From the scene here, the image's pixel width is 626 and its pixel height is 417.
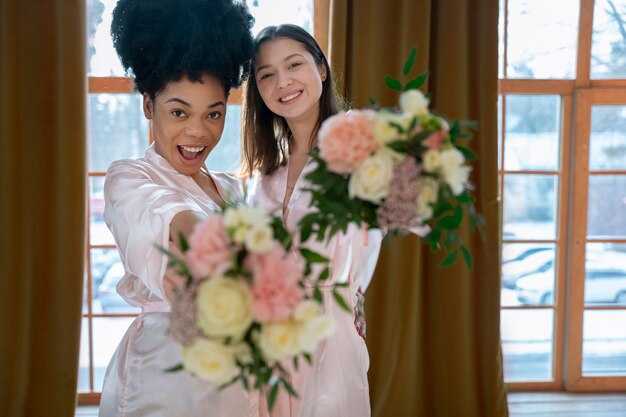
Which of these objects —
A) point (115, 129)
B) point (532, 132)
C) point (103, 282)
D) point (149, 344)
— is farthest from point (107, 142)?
point (532, 132)

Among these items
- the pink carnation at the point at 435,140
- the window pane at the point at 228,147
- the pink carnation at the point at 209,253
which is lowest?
the pink carnation at the point at 209,253

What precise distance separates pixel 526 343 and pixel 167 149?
2870mm

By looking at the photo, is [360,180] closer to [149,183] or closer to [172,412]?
[149,183]

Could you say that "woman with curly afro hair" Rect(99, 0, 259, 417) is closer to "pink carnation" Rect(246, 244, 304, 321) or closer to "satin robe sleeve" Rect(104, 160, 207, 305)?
"satin robe sleeve" Rect(104, 160, 207, 305)

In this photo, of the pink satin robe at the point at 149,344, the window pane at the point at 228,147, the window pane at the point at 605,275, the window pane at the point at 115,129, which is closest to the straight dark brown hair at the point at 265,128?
the pink satin robe at the point at 149,344

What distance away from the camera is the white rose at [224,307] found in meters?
0.86

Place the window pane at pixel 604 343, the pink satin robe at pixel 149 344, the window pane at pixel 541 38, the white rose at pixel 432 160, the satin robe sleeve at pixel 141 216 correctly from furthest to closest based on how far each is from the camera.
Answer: the window pane at pixel 604 343 < the window pane at pixel 541 38 < the pink satin robe at pixel 149 344 < the satin robe sleeve at pixel 141 216 < the white rose at pixel 432 160

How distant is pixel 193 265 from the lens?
0.90m

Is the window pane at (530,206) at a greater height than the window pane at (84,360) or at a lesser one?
greater

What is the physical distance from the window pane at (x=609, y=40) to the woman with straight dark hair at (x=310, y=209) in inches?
94.2

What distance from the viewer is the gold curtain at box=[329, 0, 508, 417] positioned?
326cm

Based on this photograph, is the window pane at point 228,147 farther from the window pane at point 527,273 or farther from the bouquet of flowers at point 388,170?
the bouquet of flowers at point 388,170

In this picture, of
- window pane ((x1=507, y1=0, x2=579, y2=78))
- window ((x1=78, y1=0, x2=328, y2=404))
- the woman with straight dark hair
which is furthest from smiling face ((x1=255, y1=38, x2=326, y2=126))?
window pane ((x1=507, y1=0, x2=579, y2=78))

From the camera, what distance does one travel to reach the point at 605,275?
3871mm
